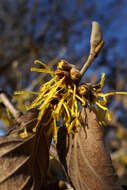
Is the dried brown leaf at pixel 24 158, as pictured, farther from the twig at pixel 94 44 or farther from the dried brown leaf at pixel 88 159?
the twig at pixel 94 44

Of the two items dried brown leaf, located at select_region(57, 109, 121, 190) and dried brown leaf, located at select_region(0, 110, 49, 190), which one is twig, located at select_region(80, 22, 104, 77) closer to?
dried brown leaf, located at select_region(57, 109, 121, 190)

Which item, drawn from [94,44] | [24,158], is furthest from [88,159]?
[94,44]

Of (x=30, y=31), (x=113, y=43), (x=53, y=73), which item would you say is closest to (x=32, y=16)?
(x=30, y=31)

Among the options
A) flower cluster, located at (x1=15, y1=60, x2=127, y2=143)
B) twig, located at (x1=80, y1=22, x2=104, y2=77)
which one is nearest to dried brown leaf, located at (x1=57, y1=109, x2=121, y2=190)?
flower cluster, located at (x1=15, y1=60, x2=127, y2=143)

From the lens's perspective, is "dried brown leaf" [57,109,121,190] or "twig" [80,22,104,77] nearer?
"dried brown leaf" [57,109,121,190]

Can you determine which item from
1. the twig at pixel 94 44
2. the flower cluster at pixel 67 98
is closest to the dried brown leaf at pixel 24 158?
the flower cluster at pixel 67 98

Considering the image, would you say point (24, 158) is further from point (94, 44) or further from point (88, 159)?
point (94, 44)

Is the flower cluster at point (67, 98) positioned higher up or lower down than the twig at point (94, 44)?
lower down

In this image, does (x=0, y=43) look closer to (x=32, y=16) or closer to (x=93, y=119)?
(x=32, y=16)
